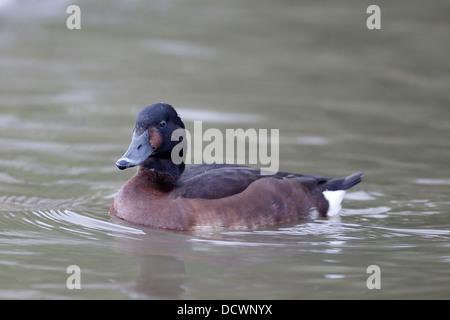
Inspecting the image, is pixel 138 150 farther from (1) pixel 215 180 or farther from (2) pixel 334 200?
(2) pixel 334 200

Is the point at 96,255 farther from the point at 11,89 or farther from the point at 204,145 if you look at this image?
the point at 11,89

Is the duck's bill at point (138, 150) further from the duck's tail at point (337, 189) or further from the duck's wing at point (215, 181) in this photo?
the duck's tail at point (337, 189)

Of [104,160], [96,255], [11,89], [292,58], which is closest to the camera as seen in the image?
[96,255]

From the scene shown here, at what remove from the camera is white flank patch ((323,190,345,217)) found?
908cm

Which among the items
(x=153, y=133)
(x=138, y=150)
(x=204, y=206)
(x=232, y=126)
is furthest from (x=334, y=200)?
(x=232, y=126)

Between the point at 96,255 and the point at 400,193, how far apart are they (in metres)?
3.77

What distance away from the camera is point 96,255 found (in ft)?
24.4

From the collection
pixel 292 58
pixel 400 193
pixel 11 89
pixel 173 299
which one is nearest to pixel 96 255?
pixel 173 299

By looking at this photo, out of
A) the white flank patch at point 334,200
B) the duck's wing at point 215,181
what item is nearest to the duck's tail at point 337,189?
the white flank patch at point 334,200

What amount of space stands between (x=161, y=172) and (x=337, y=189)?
1.91 m

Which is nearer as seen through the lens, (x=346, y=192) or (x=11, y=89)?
(x=346, y=192)

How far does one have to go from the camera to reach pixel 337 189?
30.1ft

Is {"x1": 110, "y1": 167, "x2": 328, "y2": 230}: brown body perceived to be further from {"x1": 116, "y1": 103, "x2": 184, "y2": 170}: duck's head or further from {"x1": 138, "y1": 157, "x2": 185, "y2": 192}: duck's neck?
{"x1": 116, "y1": 103, "x2": 184, "y2": 170}: duck's head
